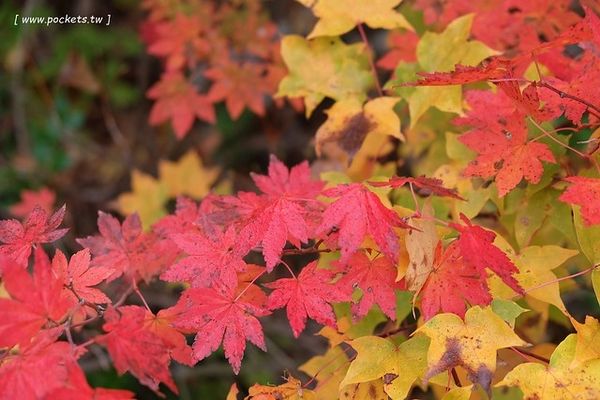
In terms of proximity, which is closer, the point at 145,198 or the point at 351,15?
the point at 351,15

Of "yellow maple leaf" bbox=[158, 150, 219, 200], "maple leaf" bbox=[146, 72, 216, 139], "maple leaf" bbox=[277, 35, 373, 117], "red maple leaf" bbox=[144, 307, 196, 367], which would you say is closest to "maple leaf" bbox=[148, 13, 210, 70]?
"maple leaf" bbox=[146, 72, 216, 139]

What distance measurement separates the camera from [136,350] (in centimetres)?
89

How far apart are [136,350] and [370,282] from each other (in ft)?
1.16

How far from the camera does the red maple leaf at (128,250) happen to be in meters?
1.23

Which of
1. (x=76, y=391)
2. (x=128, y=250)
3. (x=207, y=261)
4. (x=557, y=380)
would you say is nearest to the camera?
(x=76, y=391)

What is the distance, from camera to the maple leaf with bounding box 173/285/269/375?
38.1 inches

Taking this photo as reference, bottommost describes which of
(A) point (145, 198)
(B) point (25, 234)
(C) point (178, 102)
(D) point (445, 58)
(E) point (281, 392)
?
(A) point (145, 198)

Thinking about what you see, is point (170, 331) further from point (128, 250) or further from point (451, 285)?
point (451, 285)

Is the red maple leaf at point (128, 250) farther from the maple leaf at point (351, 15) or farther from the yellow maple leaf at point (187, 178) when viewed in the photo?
the yellow maple leaf at point (187, 178)

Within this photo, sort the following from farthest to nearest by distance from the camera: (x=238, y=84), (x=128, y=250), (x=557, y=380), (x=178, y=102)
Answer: (x=178, y=102)
(x=238, y=84)
(x=128, y=250)
(x=557, y=380)

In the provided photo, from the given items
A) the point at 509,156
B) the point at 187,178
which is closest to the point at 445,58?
the point at 509,156

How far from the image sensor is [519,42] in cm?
150

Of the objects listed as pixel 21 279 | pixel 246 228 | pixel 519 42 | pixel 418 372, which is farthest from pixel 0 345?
pixel 519 42

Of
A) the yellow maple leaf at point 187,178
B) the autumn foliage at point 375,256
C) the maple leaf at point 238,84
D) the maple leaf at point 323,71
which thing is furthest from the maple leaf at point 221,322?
the yellow maple leaf at point 187,178
